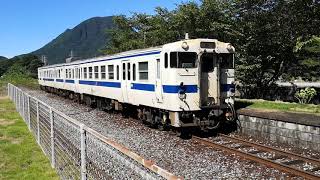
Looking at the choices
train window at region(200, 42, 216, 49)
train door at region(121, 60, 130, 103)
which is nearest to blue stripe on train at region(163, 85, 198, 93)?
train window at region(200, 42, 216, 49)

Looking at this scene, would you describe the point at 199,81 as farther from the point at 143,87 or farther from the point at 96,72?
the point at 96,72

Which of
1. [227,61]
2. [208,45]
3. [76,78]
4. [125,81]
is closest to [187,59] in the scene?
[208,45]

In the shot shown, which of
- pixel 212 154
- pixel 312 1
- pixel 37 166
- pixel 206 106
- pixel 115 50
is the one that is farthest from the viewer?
pixel 115 50

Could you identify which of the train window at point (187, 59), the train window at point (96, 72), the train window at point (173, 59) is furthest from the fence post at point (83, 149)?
the train window at point (96, 72)

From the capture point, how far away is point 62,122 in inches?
296

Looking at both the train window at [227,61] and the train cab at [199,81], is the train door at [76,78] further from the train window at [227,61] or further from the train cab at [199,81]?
the train cab at [199,81]

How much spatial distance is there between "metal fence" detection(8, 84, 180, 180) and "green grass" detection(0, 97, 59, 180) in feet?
1.36

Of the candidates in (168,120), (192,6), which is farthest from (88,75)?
(168,120)

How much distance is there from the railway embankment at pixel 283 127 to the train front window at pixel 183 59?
96.2 inches

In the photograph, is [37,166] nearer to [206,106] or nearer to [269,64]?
[206,106]

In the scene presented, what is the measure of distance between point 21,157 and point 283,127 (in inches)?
282

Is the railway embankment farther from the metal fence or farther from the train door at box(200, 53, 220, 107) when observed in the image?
the metal fence

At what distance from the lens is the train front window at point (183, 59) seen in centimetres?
1345

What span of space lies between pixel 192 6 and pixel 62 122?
A: 18773 millimetres
